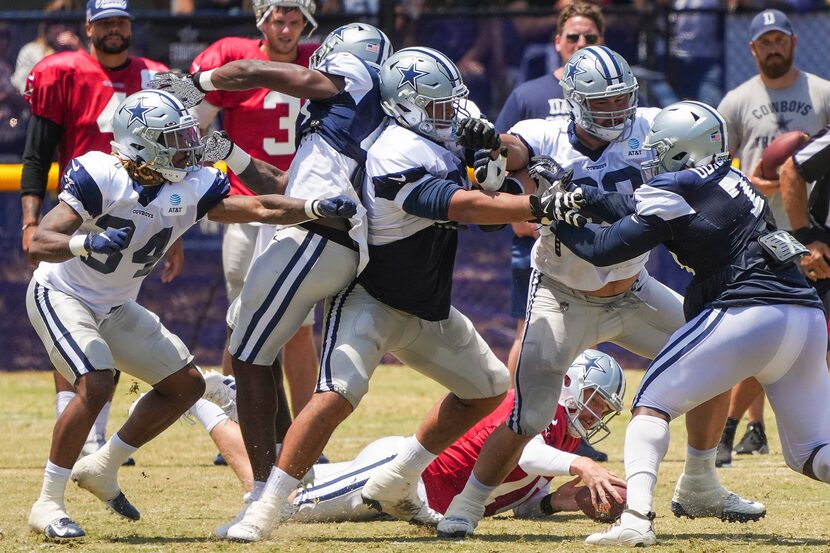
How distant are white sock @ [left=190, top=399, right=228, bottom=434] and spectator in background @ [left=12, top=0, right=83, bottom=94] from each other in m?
4.48

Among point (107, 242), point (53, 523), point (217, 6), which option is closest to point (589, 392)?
point (107, 242)

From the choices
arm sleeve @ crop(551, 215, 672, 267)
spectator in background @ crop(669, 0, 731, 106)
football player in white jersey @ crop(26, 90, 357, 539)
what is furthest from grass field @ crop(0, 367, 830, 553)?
spectator in background @ crop(669, 0, 731, 106)

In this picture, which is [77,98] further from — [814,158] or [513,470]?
[814,158]

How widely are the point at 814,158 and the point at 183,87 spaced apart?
3.03 m

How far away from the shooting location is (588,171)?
525 cm

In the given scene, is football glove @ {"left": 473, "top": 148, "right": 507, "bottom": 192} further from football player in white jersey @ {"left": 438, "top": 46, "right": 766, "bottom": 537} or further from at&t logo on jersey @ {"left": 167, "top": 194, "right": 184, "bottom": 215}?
at&t logo on jersey @ {"left": 167, "top": 194, "right": 184, "bottom": 215}

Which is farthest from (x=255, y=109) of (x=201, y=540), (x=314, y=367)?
(x=201, y=540)

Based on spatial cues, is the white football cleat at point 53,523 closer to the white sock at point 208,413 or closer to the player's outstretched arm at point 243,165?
the white sock at point 208,413

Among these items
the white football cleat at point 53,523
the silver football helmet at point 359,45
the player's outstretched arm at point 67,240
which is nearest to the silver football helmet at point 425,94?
the silver football helmet at point 359,45

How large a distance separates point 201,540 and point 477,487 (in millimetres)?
1036

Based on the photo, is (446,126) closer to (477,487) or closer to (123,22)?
(477,487)

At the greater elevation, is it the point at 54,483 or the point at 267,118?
the point at 267,118

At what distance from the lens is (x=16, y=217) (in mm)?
9719

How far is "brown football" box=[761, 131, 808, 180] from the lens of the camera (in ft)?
23.3
